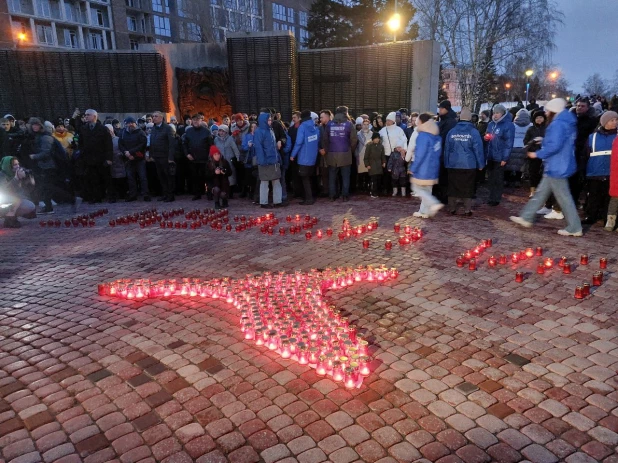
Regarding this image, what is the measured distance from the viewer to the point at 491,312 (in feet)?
16.2

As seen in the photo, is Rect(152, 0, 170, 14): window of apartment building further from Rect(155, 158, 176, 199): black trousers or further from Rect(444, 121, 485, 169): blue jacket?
Rect(444, 121, 485, 169): blue jacket

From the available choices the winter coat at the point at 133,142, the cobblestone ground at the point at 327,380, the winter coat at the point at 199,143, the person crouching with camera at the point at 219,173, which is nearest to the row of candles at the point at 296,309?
the cobblestone ground at the point at 327,380

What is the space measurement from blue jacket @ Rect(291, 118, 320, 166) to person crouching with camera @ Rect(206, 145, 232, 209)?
5.03ft

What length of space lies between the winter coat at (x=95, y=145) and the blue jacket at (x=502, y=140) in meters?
8.85

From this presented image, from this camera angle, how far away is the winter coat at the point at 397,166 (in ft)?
36.3

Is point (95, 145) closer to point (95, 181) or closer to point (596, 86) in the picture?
point (95, 181)

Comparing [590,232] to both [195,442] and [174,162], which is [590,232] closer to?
[195,442]

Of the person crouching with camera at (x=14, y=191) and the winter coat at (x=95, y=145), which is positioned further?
the winter coat at (x=95, y=145)

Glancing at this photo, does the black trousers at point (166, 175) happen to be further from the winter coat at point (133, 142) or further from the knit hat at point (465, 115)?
the knit hat at point (465, 115)

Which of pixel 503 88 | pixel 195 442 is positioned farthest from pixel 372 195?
pixel 503 88

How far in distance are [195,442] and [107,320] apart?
7.95ft

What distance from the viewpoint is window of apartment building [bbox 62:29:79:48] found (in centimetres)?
5122

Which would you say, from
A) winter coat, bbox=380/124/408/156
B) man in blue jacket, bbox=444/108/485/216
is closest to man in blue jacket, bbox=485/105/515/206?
man in blue jacket, bbox=444/108/485/216

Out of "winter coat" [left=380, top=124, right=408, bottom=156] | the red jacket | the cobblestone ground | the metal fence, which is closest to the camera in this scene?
the cobblestone ground
